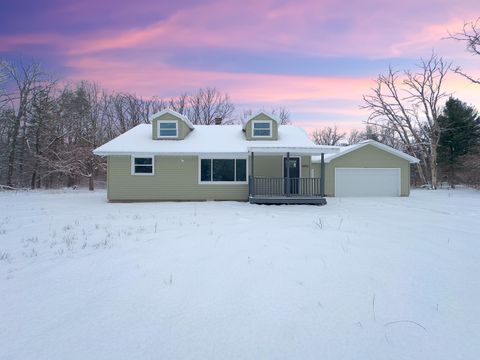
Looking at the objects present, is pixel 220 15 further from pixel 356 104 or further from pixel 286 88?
pixel 356 104

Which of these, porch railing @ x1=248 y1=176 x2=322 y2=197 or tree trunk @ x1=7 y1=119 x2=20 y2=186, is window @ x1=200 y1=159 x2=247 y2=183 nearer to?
porch railing @ x1=248 y1=176 x2=322 y2=197

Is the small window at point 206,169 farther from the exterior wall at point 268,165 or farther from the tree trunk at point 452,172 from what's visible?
the tree trunk at point 452,172

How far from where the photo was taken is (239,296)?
3881 mm

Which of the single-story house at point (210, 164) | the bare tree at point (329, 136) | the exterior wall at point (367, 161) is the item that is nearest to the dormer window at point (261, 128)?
the single-story house at point (210, 164)

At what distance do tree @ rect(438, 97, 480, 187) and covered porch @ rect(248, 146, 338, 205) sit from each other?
18.6 m

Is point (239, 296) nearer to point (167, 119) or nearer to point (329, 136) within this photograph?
point (167, 119)

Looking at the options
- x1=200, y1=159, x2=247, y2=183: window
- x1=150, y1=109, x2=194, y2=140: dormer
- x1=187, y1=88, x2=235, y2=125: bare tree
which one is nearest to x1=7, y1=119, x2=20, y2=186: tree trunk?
x1=150, y1=109, x2=194, y2=140: dormer

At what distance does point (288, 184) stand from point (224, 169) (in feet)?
11.7

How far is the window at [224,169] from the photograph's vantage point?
1558cm

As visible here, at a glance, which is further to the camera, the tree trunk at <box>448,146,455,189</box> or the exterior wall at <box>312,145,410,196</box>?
the tree trunk at <box>448,146,455,189</box>

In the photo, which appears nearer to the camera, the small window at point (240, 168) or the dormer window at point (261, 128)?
the small window at point (240, 168)

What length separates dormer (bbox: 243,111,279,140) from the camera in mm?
16375

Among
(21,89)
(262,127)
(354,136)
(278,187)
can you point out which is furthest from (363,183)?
(354,136)

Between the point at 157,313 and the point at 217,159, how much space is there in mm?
12374
